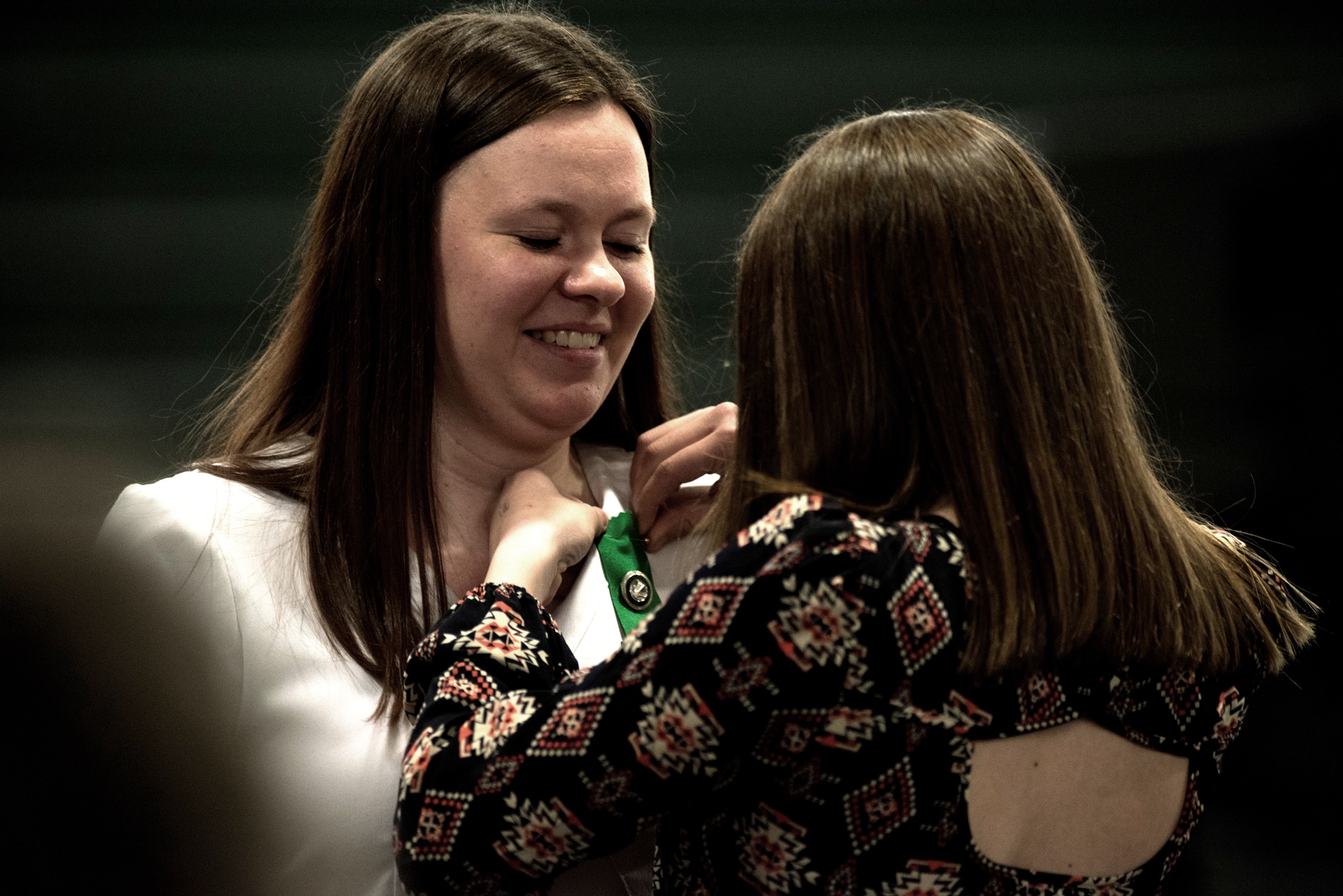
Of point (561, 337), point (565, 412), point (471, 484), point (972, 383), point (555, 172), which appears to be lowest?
point (471, 484)

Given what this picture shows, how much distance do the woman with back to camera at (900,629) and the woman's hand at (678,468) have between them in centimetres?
50

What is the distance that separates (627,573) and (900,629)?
724 millimetres

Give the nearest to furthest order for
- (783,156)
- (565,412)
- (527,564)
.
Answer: (527,564) → (565,412) → (783,156)

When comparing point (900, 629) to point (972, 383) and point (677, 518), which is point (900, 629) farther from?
point (677, 518)

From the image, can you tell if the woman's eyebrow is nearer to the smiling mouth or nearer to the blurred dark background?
the smiling mouth

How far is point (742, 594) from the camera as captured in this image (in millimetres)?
1246

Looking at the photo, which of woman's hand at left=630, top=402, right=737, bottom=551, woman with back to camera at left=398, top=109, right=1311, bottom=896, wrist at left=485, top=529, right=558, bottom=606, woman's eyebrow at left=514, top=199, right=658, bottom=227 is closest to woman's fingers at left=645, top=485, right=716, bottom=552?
woman's hand at left=630, top=402, right=737, bottom=551

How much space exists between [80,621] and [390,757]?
41.2 inches

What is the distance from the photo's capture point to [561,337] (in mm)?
1968

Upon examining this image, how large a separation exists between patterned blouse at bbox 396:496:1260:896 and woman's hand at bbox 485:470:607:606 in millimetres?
306

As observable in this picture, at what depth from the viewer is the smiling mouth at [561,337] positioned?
1.96 metres

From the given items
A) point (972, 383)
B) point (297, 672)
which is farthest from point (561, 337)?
point (972, 383)

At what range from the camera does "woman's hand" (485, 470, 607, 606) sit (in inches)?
66.9

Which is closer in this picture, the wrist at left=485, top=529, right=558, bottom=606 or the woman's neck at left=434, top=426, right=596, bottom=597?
the wrist at left=485, top=529, right=558, bottom=606
